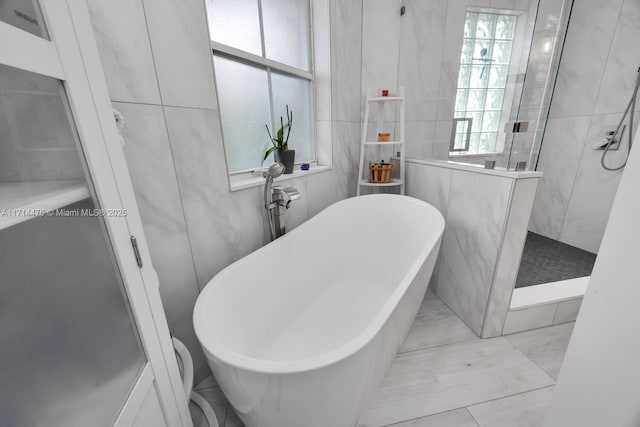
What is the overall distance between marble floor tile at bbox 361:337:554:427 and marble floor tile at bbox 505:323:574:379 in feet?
0.15

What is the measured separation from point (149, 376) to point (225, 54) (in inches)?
53.5

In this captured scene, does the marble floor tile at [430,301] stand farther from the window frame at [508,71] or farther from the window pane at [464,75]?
the window pane at [464,75]

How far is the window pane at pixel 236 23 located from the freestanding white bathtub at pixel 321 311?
41.4 inches

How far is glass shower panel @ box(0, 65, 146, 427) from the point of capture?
0.38 meters

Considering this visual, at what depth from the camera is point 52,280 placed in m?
0.45

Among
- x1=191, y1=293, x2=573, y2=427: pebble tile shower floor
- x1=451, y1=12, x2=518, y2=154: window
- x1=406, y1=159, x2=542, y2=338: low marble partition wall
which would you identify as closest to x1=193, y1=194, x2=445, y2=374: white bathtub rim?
x1=191, y1=293, x2=573, y2=427: pebble tile shower floor

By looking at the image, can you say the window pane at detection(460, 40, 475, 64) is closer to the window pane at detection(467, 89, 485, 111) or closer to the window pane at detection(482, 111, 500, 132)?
the window pane at detection(467, 89, 485, 111)

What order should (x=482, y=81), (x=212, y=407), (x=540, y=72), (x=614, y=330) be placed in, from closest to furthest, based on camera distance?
(x=614, y=330)
(x=212, y=407)
(x=540, y=72)
(x=482, y=81)

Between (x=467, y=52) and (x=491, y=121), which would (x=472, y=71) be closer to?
(x=467, y=52)

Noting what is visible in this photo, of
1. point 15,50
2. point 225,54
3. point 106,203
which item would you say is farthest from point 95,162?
point 225,54

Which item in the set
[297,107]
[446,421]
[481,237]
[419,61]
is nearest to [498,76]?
[419,61]

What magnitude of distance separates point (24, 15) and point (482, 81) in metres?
2.31

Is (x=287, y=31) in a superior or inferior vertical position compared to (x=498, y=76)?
superior

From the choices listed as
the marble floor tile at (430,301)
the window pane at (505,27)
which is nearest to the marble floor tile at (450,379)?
the marble floor tile at (430,301)
